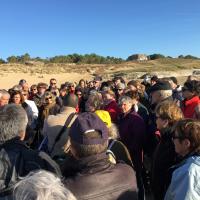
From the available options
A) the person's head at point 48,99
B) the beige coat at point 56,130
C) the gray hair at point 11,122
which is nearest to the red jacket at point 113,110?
the person's head at point 48,99

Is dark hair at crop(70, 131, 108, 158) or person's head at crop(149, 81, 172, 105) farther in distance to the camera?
person's head at crop(149, 81, 172, 105)

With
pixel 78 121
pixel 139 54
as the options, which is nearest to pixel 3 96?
pixel 78 121

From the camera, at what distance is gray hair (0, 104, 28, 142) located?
3.37 metres

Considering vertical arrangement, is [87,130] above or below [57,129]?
above

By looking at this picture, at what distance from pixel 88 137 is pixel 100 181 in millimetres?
356

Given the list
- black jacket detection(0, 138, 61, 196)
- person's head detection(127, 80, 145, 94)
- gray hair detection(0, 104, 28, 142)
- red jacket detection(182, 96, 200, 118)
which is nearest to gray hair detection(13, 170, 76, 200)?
black jacket detection(0, 138, 61, 196)

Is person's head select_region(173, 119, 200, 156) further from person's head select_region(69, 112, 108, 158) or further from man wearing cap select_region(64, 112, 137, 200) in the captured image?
person's head select_region(69, 112, 108, 158)

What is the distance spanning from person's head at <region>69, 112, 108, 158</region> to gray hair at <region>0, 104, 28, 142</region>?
66cm

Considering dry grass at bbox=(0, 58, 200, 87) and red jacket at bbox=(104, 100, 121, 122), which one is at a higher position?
red jacket at bbox=(104, 100, 121, 122)

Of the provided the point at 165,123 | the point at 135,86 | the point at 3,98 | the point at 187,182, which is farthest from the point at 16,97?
the point at 187,182

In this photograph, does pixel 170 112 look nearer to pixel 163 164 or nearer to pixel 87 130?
pixel 163 164

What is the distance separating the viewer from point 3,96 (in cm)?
700

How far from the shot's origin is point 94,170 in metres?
2.82

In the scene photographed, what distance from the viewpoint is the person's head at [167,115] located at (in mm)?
4500
